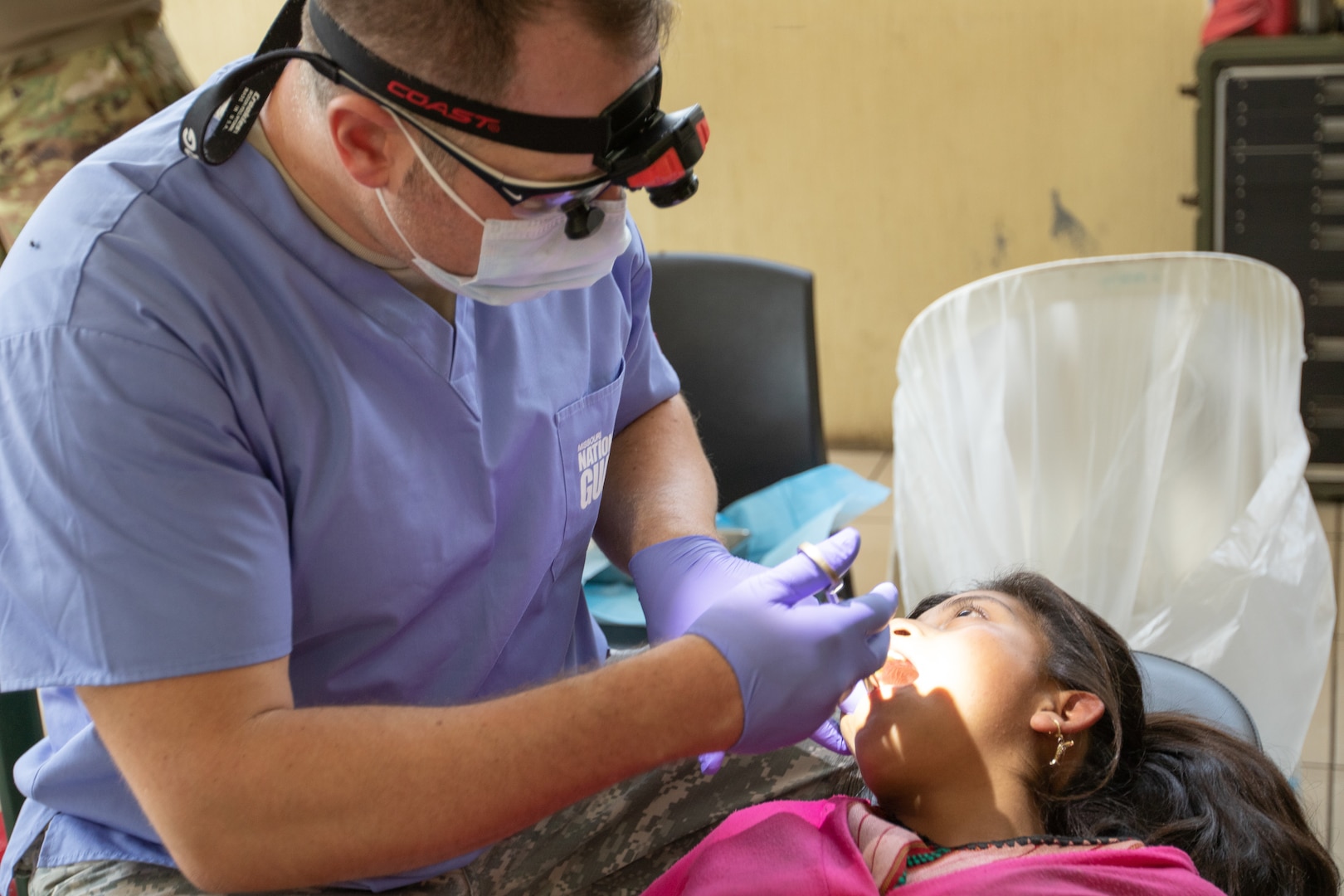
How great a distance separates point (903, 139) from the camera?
10.6ft

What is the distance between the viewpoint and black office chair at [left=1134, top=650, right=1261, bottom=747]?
1.26 meters

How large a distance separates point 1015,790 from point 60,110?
1.61m

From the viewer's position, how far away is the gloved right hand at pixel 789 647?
36.6 inches

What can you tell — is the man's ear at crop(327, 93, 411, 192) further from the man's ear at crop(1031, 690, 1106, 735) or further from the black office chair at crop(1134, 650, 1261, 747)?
the black office chair at crop(1134, 650, 1261, 747)

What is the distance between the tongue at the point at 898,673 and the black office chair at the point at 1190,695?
27 centimetres

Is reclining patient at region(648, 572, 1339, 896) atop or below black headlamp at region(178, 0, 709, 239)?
below

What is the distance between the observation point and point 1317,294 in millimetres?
2764

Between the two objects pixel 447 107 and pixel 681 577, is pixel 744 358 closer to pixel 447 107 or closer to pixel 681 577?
pixel 681 577

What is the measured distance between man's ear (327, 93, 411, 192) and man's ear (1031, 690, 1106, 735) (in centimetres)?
79

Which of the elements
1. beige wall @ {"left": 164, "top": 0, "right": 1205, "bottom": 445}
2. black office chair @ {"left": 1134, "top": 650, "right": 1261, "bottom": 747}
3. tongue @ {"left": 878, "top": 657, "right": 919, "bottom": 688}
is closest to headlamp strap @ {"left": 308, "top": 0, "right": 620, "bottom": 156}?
tongue @ {"left": 878, "top": 657, "right": 919, "bottom": 688}

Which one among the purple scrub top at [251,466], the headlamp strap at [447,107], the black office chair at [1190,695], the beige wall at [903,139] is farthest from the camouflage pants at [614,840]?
the beige wall at [903,139]

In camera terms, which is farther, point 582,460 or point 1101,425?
point 1101,425

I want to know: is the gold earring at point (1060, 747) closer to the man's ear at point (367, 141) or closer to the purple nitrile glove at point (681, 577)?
the purple nitrile glove at point (681, 577)

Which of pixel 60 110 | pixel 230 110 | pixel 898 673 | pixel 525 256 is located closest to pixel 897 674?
pixel 898 673
